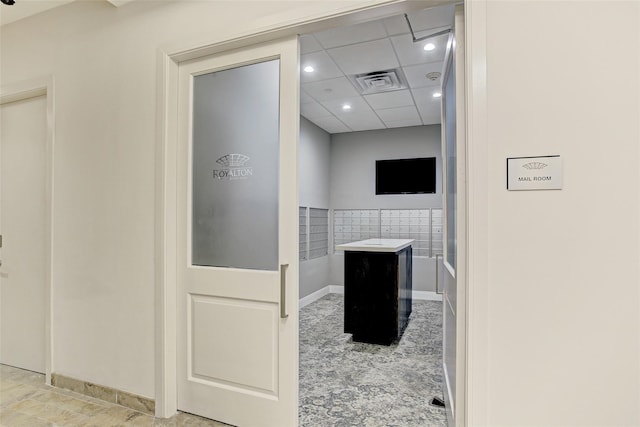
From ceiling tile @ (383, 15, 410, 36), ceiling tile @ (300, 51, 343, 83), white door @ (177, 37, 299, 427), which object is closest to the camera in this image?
white door @ (177, 37, 299, 427)

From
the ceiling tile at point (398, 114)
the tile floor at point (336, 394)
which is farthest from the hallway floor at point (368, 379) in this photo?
the ceiling tile at point (398, 114)

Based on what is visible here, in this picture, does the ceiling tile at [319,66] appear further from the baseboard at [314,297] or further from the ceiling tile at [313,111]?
the baseboard at [314,297]

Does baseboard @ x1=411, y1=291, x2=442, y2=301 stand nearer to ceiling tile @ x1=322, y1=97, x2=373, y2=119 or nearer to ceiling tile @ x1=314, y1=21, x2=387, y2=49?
ceiling tile @ x1=322, y1=97, x2=373, y2=119

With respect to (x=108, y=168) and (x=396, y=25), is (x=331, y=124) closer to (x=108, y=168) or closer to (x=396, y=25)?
(x=396, y=25)

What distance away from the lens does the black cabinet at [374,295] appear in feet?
11.4

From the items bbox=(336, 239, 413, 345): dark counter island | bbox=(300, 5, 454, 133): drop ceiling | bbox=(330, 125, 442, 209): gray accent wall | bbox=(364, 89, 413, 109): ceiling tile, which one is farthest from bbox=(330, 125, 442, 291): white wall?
bbox=(336, 239, 413, 345): dark counter island

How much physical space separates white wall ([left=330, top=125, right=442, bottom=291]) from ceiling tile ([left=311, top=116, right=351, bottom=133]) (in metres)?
0.24

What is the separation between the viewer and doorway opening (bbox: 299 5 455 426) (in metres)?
2.55

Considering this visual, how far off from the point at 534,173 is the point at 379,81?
2723mm

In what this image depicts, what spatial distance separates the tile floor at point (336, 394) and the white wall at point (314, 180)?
6.24ft

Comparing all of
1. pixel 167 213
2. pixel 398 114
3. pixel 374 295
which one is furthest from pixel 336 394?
pixel 398 114

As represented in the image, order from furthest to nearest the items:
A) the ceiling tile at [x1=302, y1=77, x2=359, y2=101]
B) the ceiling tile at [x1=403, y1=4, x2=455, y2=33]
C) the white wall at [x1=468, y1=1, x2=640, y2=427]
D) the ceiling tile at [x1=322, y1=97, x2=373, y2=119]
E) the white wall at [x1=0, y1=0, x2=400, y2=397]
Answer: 1. the ceiling tile at [x1=322, y1=97, x2=373, y2=119]
2. the ceiling tile at [x1=302, y1=77, x2=359, y2=101]
3. the ceiling tile at [x1=403, y1=4, x2=455, y2=33]
4. the white wall at [x1=0, y1=0, x2=400, y2=397]
5. the white wall at [x1=468, y1=1, x2=640, y2=427]

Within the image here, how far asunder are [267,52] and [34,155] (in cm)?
218

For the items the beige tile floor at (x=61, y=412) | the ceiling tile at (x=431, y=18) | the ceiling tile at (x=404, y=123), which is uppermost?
the ceiling tile at (x=404, y=123)
